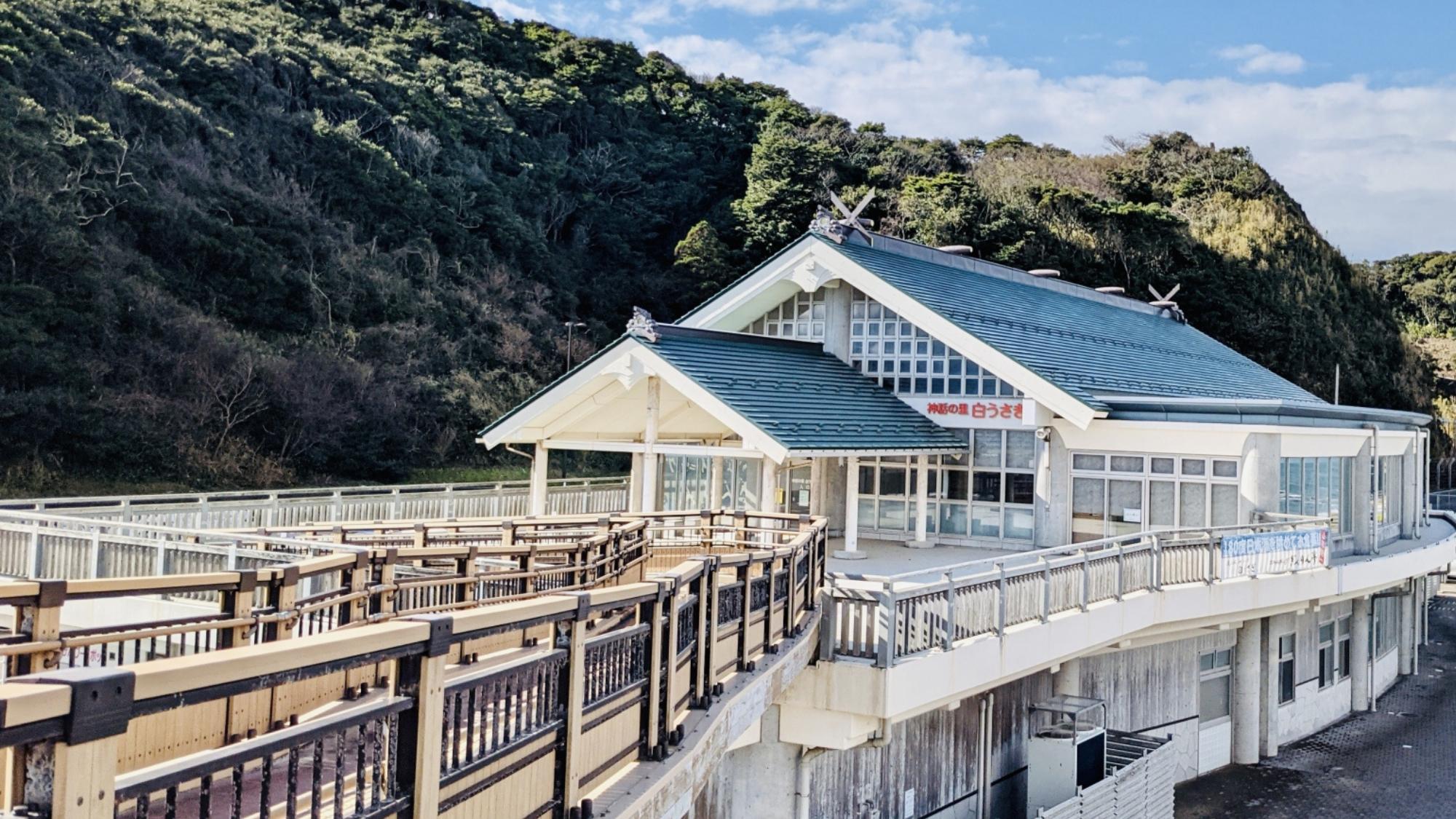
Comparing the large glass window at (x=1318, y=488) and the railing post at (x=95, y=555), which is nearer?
the railing post at (x=95, y=555)

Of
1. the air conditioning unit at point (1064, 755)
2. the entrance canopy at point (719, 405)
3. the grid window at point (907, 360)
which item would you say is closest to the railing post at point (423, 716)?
the air conditioning unit at point (1064, 755)

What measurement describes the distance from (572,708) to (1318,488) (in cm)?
2063

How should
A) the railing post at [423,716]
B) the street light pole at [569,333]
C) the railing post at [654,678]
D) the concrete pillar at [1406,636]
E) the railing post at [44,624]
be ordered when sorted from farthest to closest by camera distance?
the street light pole at [569,333]
the concrete pillar at [1406,636]
the railing post at [654,678]
the railing post at [44,624]
the railing post at [423,716]

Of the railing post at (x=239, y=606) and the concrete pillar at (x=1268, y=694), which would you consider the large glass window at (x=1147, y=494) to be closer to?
the concrete pillar at (x=1268, y=694)

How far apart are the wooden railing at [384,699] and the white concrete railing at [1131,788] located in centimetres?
764

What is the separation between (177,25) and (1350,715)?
5648 centimetres

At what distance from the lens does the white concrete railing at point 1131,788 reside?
588 inches

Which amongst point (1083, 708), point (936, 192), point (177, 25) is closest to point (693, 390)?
point (1083, 708)

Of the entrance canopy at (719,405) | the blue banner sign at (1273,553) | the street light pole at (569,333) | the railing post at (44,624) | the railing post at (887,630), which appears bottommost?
the railing post at (887,630)

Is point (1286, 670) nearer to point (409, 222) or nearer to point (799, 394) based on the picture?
point (799, 394)

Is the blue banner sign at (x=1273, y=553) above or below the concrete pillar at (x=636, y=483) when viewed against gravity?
below

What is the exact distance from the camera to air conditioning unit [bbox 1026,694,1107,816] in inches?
619

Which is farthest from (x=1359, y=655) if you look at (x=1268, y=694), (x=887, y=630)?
(x=887, y=630)

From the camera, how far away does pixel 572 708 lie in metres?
4.68
